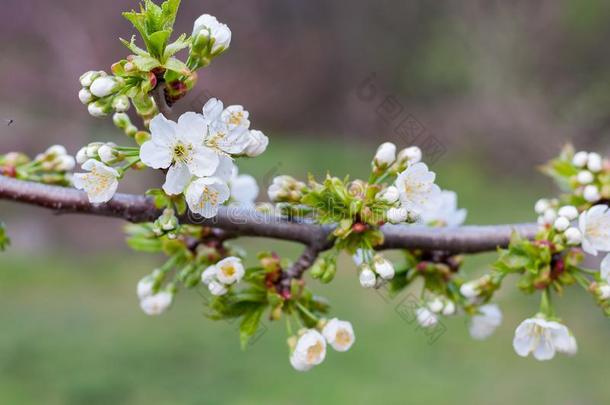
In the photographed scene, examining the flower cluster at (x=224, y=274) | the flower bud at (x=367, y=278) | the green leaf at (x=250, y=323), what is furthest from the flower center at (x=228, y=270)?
the flower bud at (x=367, y=278)

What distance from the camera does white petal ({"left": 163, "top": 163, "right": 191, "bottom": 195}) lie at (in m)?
1.09

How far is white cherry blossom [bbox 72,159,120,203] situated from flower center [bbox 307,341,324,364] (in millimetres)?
489

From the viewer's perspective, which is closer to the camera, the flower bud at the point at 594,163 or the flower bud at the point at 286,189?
the flower bud at the point at 286,189

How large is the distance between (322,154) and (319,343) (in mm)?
8558

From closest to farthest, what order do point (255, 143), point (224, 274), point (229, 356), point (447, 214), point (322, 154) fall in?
point (255, 143)
point (224, 274)
point (447, 214)
point (229, 356)
point (322, 154)

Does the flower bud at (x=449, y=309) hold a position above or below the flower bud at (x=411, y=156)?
below

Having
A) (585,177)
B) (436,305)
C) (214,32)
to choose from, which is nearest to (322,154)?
(585,177)

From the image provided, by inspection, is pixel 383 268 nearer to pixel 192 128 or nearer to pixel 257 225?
pixel 257 225

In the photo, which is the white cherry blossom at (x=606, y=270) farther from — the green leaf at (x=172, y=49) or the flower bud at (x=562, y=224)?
the green leaf at (x=172, y=49)

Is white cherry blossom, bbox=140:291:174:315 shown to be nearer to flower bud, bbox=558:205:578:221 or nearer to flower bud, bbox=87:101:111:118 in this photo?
flower bud, bbox=87:101:111:118

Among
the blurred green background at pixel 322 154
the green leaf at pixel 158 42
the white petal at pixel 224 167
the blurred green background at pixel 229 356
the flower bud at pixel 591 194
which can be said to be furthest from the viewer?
the blurred green background at pixel 322 154

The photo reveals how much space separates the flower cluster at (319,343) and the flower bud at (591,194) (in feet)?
2.12

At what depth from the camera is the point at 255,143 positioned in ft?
3.76

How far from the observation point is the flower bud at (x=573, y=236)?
130 cm
